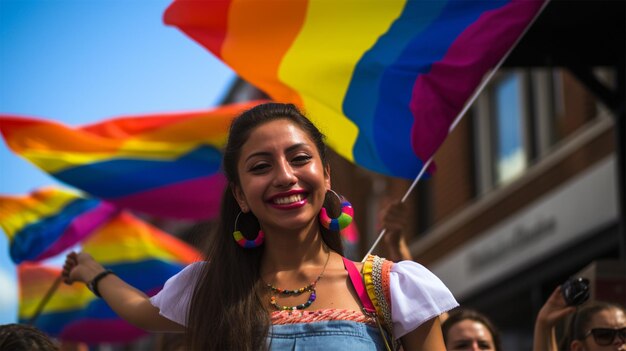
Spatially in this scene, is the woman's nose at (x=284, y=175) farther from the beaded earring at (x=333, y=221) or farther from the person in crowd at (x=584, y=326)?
the person in crowd at (x=584, y=326)

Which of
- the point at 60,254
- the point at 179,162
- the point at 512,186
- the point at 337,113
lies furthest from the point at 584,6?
the point at 512,186

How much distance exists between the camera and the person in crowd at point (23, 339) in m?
4.36

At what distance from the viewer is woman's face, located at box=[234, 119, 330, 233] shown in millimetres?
4148

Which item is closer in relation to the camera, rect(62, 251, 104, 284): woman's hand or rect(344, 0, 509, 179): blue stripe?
rect(62, 251, 104, 284): woman's hand

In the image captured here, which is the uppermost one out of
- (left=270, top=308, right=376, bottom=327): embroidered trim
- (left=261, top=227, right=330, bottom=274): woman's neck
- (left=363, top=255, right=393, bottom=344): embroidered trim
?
(left=261, top=227, right=330, bottom=274): woman's neck

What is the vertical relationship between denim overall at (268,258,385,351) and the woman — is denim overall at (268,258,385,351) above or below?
below

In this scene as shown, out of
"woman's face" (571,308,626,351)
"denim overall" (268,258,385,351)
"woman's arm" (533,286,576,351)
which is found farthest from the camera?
"woman's face" (571,308,626,351)

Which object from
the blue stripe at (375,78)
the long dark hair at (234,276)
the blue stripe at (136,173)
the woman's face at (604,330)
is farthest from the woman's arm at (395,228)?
the blue stripe at (136,173)

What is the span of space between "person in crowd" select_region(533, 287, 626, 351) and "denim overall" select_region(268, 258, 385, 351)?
1.74 m

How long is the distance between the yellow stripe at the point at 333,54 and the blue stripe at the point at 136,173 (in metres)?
3.71

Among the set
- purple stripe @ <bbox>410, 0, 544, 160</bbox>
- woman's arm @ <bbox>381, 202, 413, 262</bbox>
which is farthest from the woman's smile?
purple stripe @ <bbox>410, 0, 544, 160</bbox>

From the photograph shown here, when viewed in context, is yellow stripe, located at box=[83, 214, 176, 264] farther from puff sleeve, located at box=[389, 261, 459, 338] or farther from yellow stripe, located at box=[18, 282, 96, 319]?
puff sleeve, located at box=[389, 261, 459, 338]

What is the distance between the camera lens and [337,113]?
7.51 meters

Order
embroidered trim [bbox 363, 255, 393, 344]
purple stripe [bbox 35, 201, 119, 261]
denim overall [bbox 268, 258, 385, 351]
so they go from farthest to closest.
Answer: purple stripe [bbox 35, 201, 119, 261] < embroidered trim [bbox 363, 255, 393, 344] < denim overall [bbox 268, 258, 385, 351]
